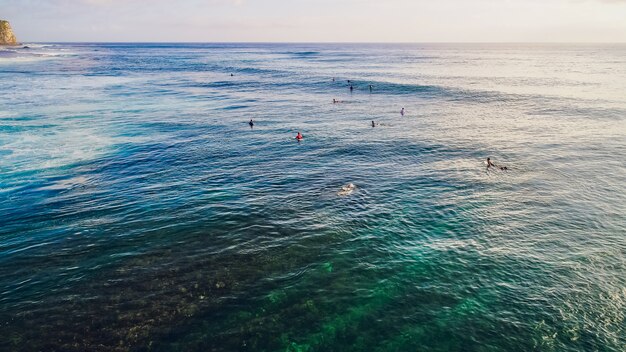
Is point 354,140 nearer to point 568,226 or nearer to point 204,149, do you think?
point 204,149

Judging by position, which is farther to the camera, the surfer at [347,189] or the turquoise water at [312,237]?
the surfer at [347,189]

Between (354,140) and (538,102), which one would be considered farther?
(538,102)

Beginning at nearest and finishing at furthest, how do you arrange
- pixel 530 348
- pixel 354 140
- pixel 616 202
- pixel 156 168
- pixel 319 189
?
1. pixel 530 348
2. pixel 616 202
3. pixel 319 189
4. pixel 156 168
5. pixel 354 140

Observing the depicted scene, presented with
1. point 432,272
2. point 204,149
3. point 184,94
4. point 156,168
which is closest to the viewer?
point 432,272

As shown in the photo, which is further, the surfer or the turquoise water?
the surfer

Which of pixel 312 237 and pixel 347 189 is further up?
pixel 347 189

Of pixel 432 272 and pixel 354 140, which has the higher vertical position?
pixel 354 140

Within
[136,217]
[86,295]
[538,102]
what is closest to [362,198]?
[136,217]

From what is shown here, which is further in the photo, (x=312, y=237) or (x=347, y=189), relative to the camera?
(x=347, y=189)
